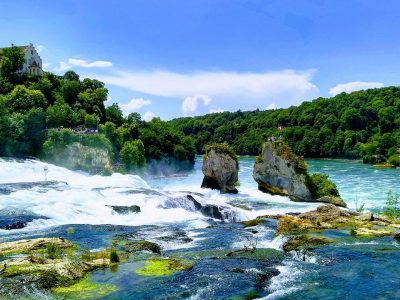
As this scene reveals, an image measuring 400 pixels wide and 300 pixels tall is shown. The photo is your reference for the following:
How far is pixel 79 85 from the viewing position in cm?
9362

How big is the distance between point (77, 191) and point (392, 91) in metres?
166

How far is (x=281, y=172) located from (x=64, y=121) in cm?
3959

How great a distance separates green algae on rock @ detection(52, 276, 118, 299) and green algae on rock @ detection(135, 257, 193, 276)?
226cm

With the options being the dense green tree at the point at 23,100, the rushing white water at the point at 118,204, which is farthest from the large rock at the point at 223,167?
the dense green tree at the point at 23,100

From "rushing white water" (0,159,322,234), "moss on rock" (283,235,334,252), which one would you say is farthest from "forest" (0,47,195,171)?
"moss on rock" (283,235,334,252)

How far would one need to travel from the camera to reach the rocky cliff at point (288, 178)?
51688 mm

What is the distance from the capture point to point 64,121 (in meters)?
75.5

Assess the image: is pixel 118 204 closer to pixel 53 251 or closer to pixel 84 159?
pixel 53 251

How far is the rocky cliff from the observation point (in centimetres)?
5169

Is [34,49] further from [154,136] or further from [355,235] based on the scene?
[355,235]

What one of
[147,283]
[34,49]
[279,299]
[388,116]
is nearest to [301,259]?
[279,299]

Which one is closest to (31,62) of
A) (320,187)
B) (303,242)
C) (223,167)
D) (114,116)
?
(114,116)

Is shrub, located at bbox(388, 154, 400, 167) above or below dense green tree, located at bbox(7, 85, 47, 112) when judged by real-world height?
below

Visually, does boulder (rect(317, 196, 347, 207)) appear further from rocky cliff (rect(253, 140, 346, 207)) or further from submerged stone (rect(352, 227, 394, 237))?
submerged stone (rect(352, 227, 394, 237))
